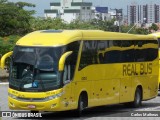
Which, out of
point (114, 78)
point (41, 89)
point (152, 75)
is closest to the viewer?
point (41, 89)

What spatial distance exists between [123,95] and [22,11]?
1616 inches

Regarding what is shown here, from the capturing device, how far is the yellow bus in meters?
19.3

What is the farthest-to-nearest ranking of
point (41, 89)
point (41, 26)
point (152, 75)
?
point (41, 26), point (152, 75), point (41, 89)

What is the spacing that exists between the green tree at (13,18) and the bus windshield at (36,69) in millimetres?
42552

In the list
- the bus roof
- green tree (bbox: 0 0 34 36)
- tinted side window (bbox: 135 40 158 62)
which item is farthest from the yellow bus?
green tree (bbox: 0 0 34 36)

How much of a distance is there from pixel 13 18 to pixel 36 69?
44.4 metres

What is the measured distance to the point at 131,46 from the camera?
24891mm

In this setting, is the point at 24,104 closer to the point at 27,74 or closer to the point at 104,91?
the point at 27,74

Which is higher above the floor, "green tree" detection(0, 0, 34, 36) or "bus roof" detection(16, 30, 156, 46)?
"bus roof" detection(16, 30, 156, 46)

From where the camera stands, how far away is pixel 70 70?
20.0 meters

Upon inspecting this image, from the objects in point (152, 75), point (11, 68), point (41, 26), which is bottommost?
point (41, 26)

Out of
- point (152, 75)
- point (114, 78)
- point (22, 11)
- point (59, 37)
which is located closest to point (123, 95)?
point (114, 78)

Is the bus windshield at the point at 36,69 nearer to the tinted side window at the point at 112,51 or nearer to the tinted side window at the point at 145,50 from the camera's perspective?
the tinted side window at the point at 112,51

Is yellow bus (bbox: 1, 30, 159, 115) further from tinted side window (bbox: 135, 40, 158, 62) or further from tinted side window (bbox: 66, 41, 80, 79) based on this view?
tinted side window (bbox: 135, 40, 158, 62)
